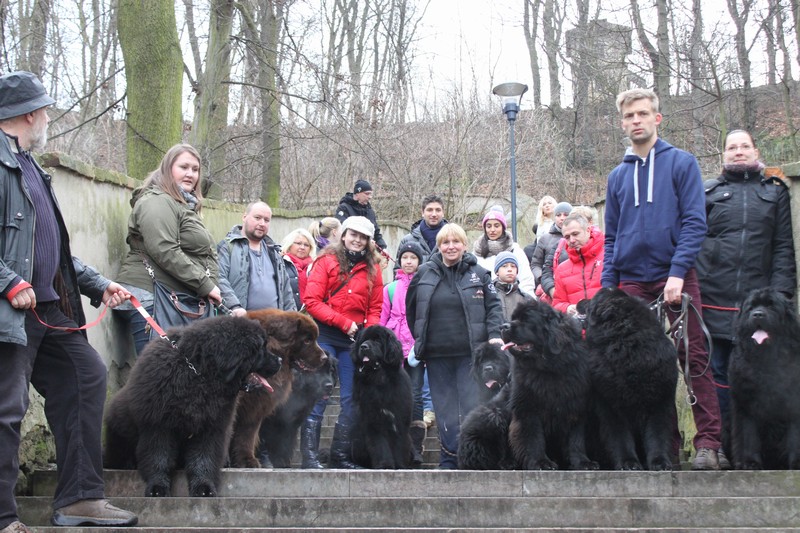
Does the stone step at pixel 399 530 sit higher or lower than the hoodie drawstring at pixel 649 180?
lower

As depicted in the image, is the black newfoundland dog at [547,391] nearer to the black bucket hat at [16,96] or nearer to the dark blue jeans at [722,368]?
the dark blue jeans at [722,368]

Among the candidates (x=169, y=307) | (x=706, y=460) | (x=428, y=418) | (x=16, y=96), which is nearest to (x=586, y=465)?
(x=706, y=460)

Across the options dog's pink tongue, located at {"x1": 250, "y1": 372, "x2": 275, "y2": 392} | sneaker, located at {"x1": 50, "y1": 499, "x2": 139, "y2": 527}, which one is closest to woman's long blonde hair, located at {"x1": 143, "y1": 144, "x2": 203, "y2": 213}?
dog's pink tongue, located at {"x1": 250, "y1": 372, "x2": 275, "y2": 392}

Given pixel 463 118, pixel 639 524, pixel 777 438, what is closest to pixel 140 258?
pixel 639 524

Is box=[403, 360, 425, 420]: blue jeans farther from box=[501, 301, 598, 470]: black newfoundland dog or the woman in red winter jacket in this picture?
box=[501, 301, 598, 470]: black newfoundland dog

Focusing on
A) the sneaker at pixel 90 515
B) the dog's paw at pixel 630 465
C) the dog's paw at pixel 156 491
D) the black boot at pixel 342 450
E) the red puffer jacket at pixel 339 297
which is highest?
the red puffer jacket at pixel 339 297

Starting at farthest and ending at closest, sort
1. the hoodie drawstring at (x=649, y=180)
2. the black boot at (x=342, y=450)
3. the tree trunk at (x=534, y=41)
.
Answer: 1. the tree trunk at (x=534, y=41)
2. the black boot at (x=342, y=450)
3. the hoodie drawstring at (x=649, y=180)

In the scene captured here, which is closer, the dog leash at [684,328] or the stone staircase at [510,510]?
the stone staircase at [510,510]

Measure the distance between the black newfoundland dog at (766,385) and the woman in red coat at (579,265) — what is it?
2.17 meters

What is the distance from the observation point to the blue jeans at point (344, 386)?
6906 mm

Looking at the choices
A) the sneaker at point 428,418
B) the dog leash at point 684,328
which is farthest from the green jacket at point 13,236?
the sneaker at point 428,418

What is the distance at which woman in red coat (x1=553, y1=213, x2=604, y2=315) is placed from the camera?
24.9ft

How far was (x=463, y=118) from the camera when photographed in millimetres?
18938

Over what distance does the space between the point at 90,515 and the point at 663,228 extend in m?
3.97
